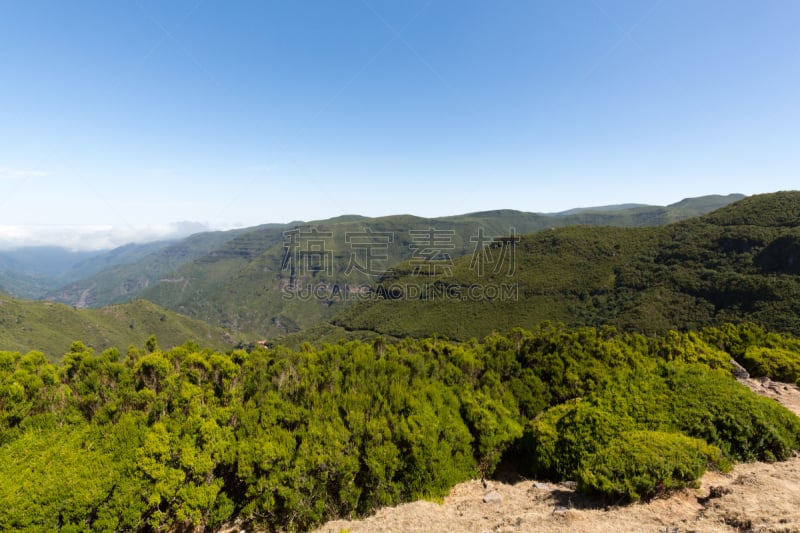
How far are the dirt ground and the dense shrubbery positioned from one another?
2.12 feet

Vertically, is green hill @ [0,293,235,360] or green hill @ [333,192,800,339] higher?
green hill @ [333,192,800,339]

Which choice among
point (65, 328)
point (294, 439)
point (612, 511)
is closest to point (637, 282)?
point (612, 511)

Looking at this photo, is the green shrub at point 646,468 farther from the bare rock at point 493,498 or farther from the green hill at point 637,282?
the green hill at point 637,282

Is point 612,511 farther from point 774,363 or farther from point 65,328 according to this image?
point 65,328

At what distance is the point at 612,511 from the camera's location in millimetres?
10508

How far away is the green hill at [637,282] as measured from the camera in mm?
95125

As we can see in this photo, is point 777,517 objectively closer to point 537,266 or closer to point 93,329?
point 537,266

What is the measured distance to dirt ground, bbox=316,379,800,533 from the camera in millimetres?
8883

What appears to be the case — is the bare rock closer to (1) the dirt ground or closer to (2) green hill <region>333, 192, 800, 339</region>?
(1) the dirt ground

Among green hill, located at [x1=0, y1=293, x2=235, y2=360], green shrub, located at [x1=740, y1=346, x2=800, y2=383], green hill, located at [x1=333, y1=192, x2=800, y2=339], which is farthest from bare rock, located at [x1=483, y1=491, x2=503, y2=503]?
green hill, located at [x1=0, y1=293, x2=235, y2=360]

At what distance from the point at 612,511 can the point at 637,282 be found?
13449 cm

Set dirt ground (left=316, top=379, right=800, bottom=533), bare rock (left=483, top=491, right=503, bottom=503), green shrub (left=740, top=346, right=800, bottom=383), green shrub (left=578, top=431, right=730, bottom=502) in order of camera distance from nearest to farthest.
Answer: dirt ground (left=316, top=379, right=800, bottom=533) < green shrub (left=578, top=431, right=730, bottom=502) < bare rock (left=483, top=491, right=503, bottom=503) < green shrub (left=740, top=346, right=800, bottom=383)

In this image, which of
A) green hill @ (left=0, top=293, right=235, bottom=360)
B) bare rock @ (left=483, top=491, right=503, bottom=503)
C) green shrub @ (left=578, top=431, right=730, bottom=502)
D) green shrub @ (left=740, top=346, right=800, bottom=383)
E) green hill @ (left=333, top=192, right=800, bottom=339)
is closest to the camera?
green shrub @ (left=578, top=431, right=730, bottom=502)

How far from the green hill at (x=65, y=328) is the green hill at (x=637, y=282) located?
4569 inches
